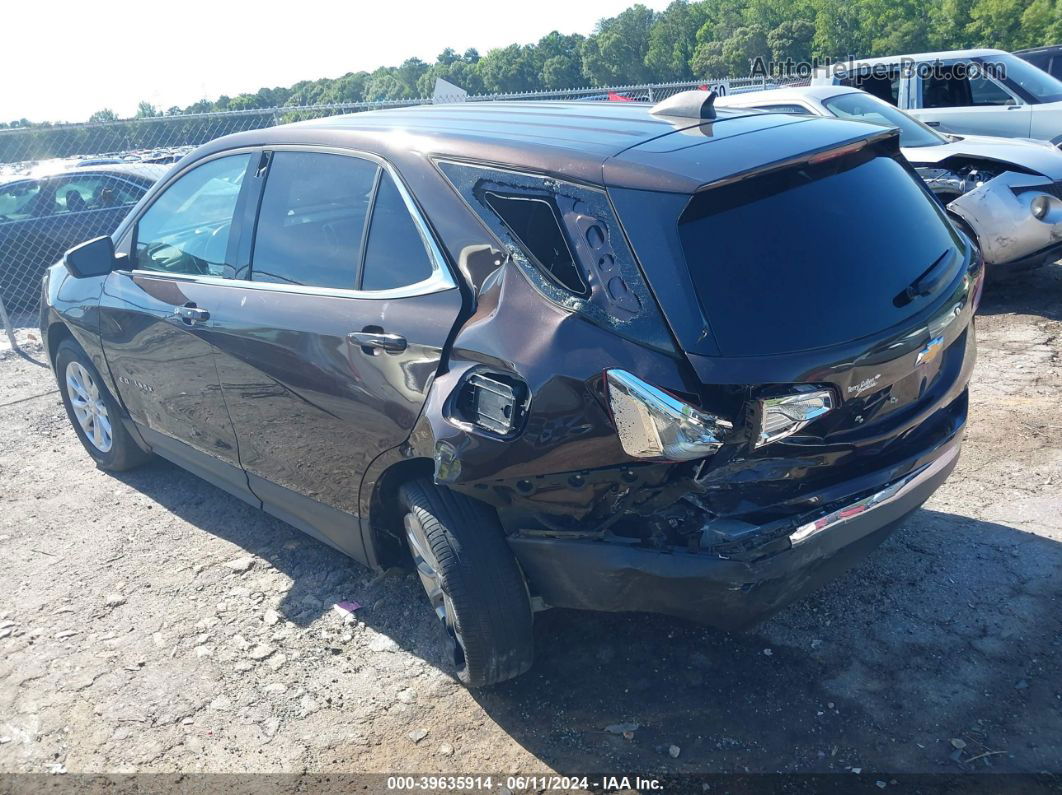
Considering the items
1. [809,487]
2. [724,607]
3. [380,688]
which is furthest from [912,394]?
[380,688]

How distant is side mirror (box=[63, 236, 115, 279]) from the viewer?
4.54 meters

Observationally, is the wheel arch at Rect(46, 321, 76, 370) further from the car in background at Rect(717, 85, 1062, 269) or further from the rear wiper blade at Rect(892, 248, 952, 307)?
the car in background at Rect(717, 85, 1062, 269)

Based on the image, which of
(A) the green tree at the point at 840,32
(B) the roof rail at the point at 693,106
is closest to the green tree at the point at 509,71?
(A) the green tree at the point at 840,32

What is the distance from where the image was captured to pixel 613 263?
8.35 feet

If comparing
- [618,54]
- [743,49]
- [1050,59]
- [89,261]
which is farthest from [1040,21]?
[89,261]

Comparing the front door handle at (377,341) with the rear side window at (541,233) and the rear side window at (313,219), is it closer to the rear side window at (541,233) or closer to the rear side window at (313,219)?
the rear side window at (313,219)

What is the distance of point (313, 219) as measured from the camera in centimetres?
355

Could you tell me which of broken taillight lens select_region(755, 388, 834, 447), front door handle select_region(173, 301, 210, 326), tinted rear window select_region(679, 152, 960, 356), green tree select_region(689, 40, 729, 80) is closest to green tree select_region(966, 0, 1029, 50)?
green tree select_region(689, 40, 729, 80)

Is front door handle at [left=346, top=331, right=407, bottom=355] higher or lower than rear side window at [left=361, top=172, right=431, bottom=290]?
lower

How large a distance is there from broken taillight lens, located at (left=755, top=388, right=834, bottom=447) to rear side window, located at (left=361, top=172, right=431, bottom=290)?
122cm

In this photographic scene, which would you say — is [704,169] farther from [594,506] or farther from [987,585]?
[987,585]

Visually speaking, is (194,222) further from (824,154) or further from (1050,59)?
(1050,59)

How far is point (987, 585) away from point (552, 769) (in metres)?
1.84

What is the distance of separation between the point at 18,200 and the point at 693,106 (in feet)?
33.5
